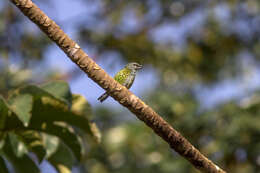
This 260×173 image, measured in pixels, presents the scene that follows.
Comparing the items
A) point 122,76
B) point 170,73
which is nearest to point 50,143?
point 122,76

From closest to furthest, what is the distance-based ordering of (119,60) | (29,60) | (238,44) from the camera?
(29,60) < (119,60) < (238,44)

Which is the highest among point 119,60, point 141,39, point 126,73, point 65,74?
point 141,39

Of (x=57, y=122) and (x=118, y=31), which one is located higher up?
(x=118, y=31)

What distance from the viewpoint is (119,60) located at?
372 inches

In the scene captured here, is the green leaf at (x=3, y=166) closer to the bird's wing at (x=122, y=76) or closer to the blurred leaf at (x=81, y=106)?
the blurred leaf at (x=81, y=106)

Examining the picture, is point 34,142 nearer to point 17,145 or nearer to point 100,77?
point 17,145

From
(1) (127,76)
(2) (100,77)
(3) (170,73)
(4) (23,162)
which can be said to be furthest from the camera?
(3) (170,73)

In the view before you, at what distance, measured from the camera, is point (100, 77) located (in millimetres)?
2787

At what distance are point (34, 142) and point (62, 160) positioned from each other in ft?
0.81

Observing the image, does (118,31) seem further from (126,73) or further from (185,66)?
(126,73)

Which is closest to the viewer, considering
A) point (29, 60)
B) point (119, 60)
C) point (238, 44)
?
point (29, 60)

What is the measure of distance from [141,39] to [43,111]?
6.69m

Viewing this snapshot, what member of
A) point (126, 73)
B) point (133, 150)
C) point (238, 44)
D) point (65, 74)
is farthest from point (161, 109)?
point (238, 44)

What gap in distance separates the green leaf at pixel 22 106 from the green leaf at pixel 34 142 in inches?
11.6
